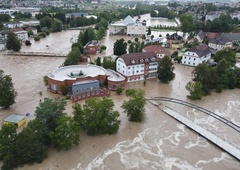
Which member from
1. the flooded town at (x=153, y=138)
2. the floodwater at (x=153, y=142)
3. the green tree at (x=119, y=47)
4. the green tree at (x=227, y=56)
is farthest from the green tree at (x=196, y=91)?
the green tree at (x=119, y=47)

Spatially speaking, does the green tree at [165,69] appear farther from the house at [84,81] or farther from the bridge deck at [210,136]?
the bridge deck at [210,136]

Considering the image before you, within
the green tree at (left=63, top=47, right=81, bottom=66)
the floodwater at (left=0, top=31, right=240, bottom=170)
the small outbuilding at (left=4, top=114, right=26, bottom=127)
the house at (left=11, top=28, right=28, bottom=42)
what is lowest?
the floodwater at (left=0, top=31, right=240, bottom=170)

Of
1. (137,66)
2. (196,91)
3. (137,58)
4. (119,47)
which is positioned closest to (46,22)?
(119,47)

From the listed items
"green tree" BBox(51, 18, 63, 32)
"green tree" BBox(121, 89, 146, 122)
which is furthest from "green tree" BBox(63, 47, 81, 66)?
"green tree" BBox(51, 18, 63, 32)

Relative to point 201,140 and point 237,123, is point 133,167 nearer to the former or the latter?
point 201,140

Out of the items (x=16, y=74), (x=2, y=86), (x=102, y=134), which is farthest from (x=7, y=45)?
(x=102, y=134)

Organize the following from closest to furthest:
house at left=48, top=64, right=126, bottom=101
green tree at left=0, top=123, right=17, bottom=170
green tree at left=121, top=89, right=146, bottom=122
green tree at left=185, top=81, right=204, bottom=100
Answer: green tree at left=0, top=123, right=17, bottom=170, green tree at left=121, top=89, right=146, bottom=122, green tree at left=185, top=81, right=204, bottom=100, house at left=48, top=64, right=126, bottom=101

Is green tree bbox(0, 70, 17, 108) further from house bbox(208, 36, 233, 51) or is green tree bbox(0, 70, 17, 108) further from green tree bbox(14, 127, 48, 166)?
house bbox(208, 36, 233, 51)

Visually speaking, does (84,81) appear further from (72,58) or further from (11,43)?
(11,43)
